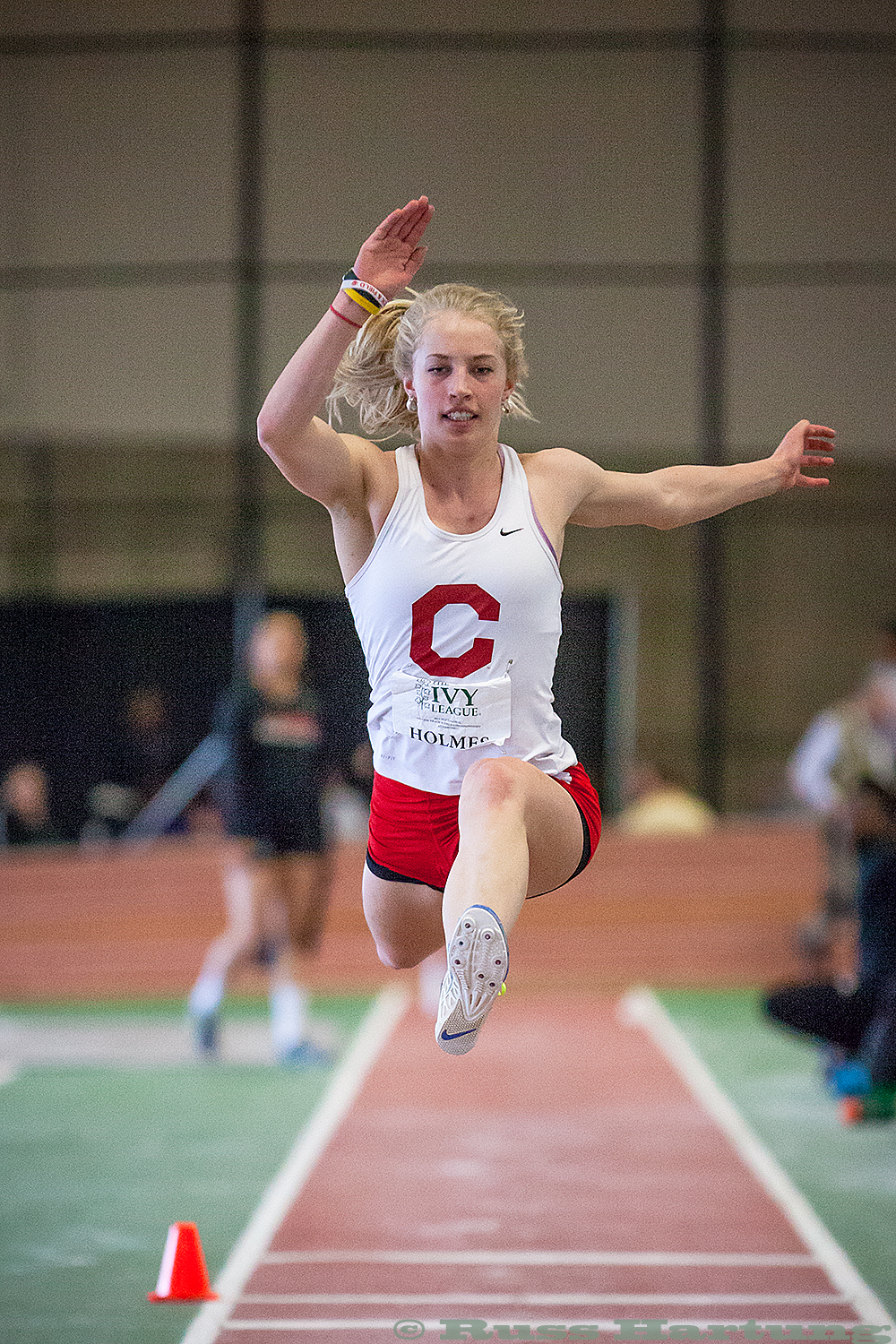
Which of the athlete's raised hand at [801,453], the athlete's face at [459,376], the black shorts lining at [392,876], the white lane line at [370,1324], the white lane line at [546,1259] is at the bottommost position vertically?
the white lane line at [546,1259]

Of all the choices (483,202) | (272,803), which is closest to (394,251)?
(272,803)

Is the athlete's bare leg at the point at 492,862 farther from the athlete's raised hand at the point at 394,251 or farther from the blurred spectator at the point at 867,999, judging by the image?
the blurred spectator at the point at 867,999

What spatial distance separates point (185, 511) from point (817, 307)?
5.05 meters

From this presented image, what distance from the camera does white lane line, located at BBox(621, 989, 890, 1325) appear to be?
430 cm

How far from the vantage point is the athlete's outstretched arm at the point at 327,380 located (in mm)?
2799

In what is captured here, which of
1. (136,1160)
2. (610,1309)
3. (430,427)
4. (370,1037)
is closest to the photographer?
(430,427)

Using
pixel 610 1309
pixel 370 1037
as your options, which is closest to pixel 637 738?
pixel 370 1037

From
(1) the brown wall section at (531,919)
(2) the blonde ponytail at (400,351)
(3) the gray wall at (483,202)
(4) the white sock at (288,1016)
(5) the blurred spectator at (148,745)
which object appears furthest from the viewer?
(3) the gray wall at (483,202)

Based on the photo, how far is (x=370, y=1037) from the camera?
26.7 ft

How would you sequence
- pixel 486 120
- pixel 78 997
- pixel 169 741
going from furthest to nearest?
pixel 486 120, pixel 169 741, pixel 78 997

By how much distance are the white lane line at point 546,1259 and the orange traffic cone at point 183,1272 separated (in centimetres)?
37

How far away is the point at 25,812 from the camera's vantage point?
1017cm

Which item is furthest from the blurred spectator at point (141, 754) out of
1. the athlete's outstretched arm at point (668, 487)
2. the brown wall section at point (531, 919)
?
the athlete's outstretched arm at point (668, 487)

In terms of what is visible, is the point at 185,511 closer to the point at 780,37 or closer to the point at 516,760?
the point at 780,37
